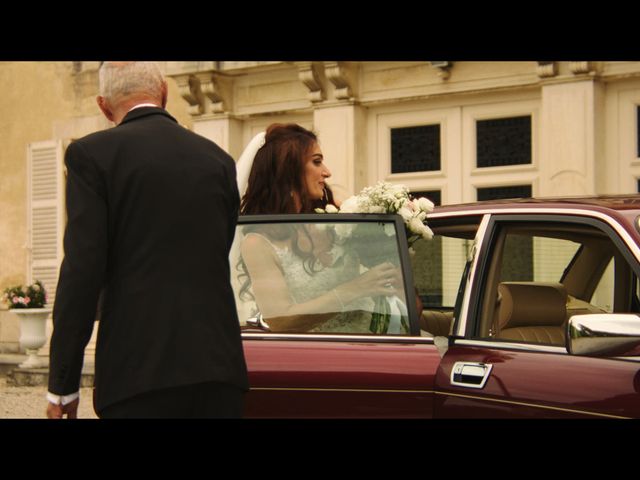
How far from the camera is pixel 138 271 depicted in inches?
107

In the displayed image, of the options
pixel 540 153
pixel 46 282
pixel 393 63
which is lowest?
pixel 46 282

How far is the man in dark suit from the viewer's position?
8.94 feet

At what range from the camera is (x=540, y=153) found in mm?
11133

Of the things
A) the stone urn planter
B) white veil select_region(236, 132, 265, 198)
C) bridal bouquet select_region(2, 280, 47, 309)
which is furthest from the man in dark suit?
bridal bouquet select_region(2, 280, 47, 309)

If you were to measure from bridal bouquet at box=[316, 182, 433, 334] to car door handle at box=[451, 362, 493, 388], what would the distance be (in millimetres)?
231

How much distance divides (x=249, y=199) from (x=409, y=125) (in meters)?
8.21

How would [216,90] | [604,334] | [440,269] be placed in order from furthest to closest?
1. [216,90]
2. [440,269]
3. [604,334]

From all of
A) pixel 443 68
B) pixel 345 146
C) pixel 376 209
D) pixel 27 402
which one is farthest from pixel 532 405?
pixel 345 146

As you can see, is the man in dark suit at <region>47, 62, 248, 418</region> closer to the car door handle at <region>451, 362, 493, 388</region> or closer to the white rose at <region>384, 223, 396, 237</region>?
the car door handle at <region>451, 362, 493, 388</region>

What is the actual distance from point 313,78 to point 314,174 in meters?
8.39

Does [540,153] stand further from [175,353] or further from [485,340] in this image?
[175,353]

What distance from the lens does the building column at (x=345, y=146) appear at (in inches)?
491

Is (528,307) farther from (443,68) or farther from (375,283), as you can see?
(443,68)
